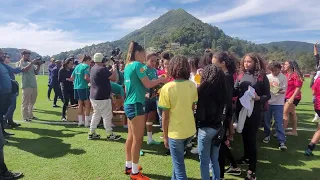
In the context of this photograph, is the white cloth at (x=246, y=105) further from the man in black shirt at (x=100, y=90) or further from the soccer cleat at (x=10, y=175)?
the soccer cleat at (x=10, y=175)

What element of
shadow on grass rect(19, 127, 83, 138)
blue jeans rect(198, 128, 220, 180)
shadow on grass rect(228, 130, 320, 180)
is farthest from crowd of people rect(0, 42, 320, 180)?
shadow on grass rect(19, 127, 83, 138)

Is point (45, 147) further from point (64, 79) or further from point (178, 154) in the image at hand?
point (64, 79)

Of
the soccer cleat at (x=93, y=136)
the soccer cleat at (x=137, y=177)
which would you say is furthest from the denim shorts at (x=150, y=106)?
the soccer cleat at (x=137, y=177)

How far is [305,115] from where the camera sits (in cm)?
958

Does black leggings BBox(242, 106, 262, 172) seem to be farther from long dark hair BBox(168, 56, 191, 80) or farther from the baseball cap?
the baseball cap

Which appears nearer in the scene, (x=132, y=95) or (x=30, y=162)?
(x=132, y=95)

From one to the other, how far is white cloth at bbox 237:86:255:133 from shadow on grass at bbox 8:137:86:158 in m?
3.23

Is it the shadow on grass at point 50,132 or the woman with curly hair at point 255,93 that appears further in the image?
the shadow on grass at point 50,132

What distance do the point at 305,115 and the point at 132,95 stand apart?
8289 millimetres

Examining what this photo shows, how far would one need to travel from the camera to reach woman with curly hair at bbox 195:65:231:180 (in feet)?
10.3

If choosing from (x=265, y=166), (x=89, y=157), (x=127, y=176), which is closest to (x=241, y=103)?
(x=265, y=166)

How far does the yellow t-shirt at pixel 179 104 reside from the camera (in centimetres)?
308

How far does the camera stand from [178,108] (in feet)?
10.2

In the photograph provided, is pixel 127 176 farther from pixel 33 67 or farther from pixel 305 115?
pixel 305 115
